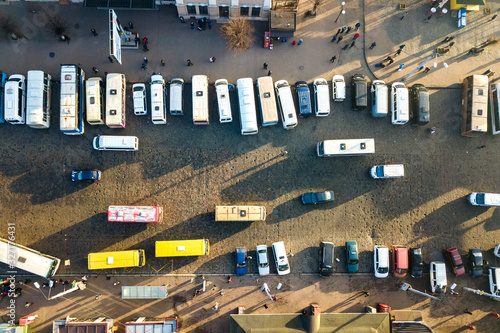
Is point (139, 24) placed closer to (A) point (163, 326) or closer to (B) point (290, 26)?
(B) point (290, 26)

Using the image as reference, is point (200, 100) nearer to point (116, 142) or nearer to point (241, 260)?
point (116, 142)

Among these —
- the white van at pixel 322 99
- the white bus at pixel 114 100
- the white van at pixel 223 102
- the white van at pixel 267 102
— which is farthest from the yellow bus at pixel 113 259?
the white van at pixel 322 99

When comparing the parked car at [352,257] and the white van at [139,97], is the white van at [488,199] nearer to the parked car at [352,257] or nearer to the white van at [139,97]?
the parked car at [352,257]

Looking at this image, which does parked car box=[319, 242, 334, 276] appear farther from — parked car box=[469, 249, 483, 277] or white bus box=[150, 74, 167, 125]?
white bus box=[150, 74, 167, 125]

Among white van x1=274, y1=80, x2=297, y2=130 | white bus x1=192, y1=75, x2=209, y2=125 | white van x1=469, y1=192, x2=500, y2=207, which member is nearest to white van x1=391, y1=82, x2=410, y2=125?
white van x1=274, y1=80, x2=297, y2=130

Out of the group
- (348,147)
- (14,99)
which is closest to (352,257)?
(348,147)

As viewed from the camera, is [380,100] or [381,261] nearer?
[381,261]

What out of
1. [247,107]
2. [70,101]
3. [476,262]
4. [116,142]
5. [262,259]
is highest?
[70,101]
